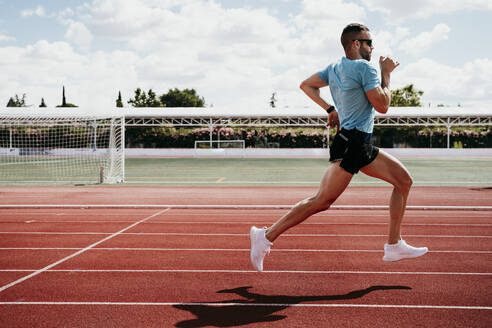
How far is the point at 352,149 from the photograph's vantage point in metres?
3.76

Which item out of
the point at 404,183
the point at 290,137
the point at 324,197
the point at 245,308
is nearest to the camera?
the point at 245,308

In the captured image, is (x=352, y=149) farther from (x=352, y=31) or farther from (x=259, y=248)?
(x=259, y=248)

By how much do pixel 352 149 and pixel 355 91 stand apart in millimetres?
473

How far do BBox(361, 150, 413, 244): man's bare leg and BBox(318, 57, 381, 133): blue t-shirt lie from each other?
1.02 feet

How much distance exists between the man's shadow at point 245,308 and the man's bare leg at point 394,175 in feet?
2.20

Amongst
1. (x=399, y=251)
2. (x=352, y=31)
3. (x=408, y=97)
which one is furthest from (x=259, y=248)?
(x=408, y=97)

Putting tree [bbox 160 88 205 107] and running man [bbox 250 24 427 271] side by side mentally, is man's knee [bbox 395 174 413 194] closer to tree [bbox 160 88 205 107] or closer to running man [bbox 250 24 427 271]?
running man [bbox 250 24 427 271]

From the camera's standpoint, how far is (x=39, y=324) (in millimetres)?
3148

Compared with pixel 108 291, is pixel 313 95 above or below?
above

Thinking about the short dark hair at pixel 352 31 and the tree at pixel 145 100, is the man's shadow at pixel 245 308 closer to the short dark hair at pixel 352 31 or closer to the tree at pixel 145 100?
the short dark hair at pixel 352 31

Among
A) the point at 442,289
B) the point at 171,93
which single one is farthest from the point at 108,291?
the point at 171,93

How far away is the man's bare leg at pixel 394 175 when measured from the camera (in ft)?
12.8

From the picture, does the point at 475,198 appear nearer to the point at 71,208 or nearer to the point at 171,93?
the point at 71,208

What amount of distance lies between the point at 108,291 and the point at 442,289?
2.80m
